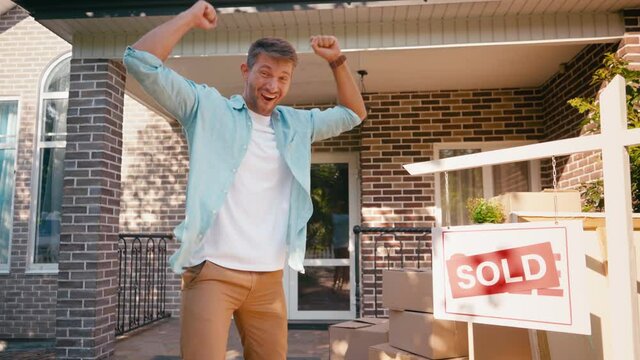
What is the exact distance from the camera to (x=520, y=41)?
4461mm

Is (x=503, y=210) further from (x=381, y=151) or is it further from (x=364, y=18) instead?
(x=381, y=151)

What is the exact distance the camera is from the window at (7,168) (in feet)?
23.3

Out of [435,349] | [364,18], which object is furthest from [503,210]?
[364,18]

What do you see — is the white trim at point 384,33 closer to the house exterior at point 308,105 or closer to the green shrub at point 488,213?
the house exterior at point 308,105

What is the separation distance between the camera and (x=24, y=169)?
7.14 metres

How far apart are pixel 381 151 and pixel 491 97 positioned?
1553 mm

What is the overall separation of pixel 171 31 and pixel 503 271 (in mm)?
1582

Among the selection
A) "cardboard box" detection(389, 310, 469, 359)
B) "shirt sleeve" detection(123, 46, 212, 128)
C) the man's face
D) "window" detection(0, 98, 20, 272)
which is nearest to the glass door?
"cardboard box" detection(389, 310, 469, 359)

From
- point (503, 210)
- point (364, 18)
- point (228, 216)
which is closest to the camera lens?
point (228, 216)

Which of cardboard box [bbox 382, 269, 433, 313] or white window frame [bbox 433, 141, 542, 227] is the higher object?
white window frame [bbox 433, 141, 542, 227]

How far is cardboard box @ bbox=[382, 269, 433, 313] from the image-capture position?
3002mm

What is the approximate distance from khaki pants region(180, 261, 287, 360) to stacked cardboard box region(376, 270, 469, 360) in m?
1.32

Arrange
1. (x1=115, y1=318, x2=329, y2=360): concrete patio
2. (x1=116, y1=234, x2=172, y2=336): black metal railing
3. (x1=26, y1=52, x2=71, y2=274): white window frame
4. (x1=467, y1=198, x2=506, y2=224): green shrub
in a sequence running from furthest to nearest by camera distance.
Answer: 1. (x1=26, y1=52, x2=71, y2=274): white window frame
2. (x1=116, y1=234, x2=172, y2=336): black metal railing
3. (x1=115, y1=318, x2=329, y2=360): concrete patio
4. (x1=467, y1=198, x2=506, y2=224): green shrub

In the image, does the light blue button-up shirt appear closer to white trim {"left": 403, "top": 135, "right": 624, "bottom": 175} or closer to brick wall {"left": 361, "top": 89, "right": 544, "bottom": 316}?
white trim {"left": 403, "top": 135, "right": 624, "bottom": 175}
